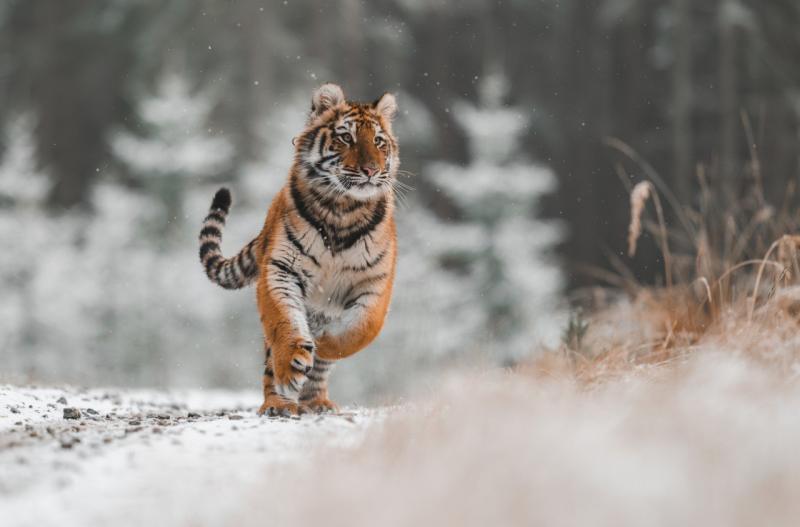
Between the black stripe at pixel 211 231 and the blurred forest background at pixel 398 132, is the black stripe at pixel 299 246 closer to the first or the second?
the black stripe at pixel 211 231

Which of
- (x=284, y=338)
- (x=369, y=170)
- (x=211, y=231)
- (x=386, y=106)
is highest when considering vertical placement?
(x=386, y=106)

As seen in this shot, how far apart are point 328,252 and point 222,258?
908mm

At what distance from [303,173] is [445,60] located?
19636 mm

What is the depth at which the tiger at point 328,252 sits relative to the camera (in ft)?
15.9

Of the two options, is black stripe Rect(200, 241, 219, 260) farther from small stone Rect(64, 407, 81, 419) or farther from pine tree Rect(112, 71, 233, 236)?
pine tree Rect(112, 71, 233, 236)

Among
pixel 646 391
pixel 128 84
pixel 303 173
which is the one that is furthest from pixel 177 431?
pixel 128 84

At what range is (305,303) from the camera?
16.3 ft

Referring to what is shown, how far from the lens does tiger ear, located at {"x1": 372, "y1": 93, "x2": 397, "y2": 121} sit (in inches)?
213

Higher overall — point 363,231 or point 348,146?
point 348,146

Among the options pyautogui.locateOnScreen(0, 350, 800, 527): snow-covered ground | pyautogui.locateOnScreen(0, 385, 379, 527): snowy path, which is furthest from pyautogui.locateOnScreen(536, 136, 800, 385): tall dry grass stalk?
pyautogui.locateOnScreen(0, 385, 379, 527): snowy path

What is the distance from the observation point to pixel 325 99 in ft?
17.4

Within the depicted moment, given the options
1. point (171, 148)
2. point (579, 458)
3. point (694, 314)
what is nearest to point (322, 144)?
point (694, 314)

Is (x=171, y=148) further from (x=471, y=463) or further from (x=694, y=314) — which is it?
(x=471, y=463)

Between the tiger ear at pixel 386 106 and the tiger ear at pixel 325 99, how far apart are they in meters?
0.20
